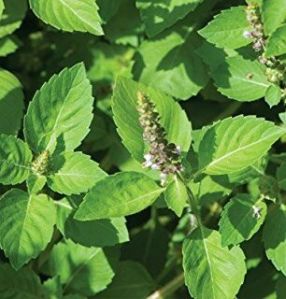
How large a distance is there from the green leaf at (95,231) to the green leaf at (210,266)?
19 cm

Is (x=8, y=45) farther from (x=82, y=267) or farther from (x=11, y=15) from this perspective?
(x=82, y=267)

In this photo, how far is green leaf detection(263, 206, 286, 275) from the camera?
6.66ft

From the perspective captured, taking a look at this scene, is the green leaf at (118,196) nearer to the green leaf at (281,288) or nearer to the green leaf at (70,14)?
the green leaf at (70,14)

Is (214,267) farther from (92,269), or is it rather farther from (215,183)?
(92,269)

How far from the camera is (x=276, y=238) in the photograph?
2.06 meters

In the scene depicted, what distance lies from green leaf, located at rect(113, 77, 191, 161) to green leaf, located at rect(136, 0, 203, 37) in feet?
1.08

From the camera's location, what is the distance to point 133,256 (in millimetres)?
2771

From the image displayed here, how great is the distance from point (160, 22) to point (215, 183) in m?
0.51

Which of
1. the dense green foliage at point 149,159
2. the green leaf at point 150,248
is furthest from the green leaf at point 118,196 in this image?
the green leaf at point 150,248

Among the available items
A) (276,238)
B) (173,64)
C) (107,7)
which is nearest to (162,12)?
(107,7)

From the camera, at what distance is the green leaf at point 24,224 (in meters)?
1.92

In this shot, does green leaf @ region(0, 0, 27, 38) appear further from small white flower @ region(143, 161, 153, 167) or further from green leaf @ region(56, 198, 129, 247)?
small white flower @ region(143, 161, 153, 167)

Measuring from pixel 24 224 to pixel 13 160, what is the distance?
6.8 inches

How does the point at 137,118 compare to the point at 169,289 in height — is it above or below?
above
